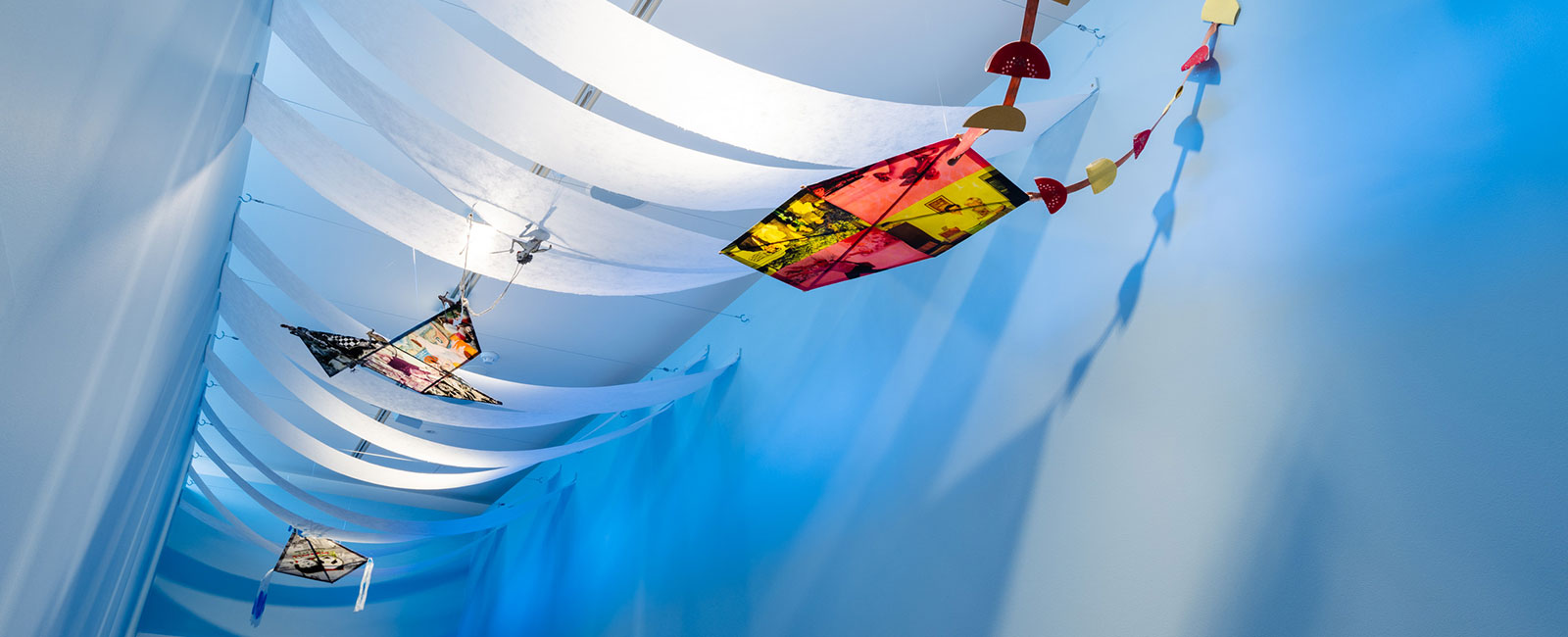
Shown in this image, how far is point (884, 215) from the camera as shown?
2305 mm

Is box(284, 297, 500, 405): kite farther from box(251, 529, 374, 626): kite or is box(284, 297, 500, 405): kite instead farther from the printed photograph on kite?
the printed photograph on kite

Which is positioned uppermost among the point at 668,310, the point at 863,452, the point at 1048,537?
the point at 668,310

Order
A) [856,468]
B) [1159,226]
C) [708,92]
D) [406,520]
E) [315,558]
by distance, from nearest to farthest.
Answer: [708,92] → [1159,226] → [856,468] → [315,558] → [406,520]

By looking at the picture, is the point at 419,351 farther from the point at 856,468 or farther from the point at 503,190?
the point at 856,468

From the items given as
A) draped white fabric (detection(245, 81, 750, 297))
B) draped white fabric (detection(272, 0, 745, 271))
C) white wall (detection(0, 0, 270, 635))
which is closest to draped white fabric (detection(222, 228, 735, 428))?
white wall (detection(0, 0, 270, 635))

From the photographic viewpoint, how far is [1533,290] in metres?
1.57

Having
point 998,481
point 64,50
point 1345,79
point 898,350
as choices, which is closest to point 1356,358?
point 1345,79

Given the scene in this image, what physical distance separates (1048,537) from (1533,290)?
1235mm

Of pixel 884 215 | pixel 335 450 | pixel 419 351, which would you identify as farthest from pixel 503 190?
pixel 335 450

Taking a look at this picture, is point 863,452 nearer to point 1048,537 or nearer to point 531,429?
point 1048,537

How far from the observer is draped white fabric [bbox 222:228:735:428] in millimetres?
3697

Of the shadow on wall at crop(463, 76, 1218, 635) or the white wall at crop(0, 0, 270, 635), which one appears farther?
the shadow on wall at crop(463, 76, 1218, 635)

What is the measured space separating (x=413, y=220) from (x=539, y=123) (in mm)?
935

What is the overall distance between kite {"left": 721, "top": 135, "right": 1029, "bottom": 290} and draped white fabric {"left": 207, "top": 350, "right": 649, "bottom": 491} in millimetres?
2870
